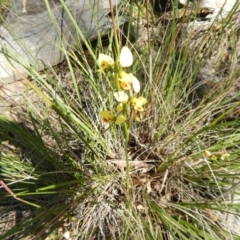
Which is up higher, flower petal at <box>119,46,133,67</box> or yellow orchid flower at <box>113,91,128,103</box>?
flower petal at <box>119,46,133,67</box>

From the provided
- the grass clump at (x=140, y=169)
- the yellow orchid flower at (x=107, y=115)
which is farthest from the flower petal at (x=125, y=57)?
the grass clump at (x=140, y=169)

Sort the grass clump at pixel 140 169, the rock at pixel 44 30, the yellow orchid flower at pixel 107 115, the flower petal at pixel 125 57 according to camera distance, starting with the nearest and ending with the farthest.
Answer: the flower petal at pixel 125 57 < the yellow orchid flower at pixel 107 115 < the grass clump at pixel 140 169 < the rock at pixel 44 30

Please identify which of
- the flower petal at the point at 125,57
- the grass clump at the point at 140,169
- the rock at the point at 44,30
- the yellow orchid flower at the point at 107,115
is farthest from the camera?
the rock at the point at 44,30

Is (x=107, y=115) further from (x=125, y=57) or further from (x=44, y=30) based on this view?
(x=44, y=30)

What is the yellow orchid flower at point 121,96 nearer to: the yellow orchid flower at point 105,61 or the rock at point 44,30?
the yellow orchid flower at point 105,61

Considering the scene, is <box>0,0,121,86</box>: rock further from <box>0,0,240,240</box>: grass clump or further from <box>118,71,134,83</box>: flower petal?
<box>118,71,134,83</box>: flower petal

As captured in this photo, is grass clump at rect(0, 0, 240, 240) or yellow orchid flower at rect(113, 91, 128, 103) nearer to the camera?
yellow orchid flower at rect(113, 91, 128, 103)

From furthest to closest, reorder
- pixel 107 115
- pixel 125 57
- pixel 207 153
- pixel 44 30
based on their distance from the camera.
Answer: pixel 44 30, pixel 207 153, pixel 107 115, pixel 125 57

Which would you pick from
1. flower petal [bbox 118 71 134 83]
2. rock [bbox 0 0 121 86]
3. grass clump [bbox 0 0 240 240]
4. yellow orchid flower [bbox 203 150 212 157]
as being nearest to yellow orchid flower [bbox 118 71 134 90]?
flower petal [bbox 118 71 134 83]

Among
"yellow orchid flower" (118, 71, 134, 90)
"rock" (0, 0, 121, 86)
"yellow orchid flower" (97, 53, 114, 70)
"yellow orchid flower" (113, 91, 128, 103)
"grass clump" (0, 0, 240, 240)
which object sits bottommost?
"grass clump" (0, 0, 240, 240)

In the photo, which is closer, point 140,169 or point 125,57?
point 125,57

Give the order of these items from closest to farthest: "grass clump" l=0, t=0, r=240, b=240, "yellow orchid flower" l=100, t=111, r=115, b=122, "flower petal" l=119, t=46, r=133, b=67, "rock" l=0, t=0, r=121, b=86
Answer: "flower petal" l=119, t=46, r=133, b=67 → "yellow orchid flower" l=100, t=111, r=115, b=122 → "grass clump" l=0, t=0, r=240, b=240 → "rock" l=0, t=0, r=121, b=86

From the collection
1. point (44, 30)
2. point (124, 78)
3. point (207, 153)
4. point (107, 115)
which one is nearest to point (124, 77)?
point (124, 78)
